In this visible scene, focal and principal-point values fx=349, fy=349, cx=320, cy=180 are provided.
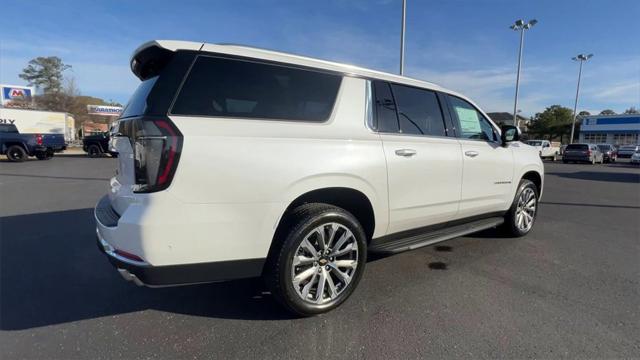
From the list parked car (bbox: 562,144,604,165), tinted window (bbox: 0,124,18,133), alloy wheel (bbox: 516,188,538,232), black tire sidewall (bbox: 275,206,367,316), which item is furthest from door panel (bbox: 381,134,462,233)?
parked car (bbox: 562,144,604,165)

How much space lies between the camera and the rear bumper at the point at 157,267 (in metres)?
2.12

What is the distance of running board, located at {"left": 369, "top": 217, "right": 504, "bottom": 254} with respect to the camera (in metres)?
3.07

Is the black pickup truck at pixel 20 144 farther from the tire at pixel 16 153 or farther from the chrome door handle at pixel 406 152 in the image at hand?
the chrome door handle at pixel 406 152

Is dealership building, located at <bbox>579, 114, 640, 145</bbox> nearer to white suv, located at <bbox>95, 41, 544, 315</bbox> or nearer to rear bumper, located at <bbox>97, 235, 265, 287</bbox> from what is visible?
white suv, located at <bbox>95, 41, 544, 315</bbox>

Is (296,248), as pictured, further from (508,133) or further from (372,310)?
(508,133)

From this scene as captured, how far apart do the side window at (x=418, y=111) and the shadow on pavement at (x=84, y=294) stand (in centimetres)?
204

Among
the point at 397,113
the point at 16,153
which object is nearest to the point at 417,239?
the point at 397,113

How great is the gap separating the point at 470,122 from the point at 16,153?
66.9 feet

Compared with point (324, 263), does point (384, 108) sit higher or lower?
higher

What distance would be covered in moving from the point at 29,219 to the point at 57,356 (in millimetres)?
4403

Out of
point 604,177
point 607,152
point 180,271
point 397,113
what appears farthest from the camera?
point 607,152

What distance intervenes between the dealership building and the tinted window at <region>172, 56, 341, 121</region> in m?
65.9

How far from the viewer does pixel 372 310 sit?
2.81 meters

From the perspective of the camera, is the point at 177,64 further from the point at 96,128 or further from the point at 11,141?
the point at 96,128
